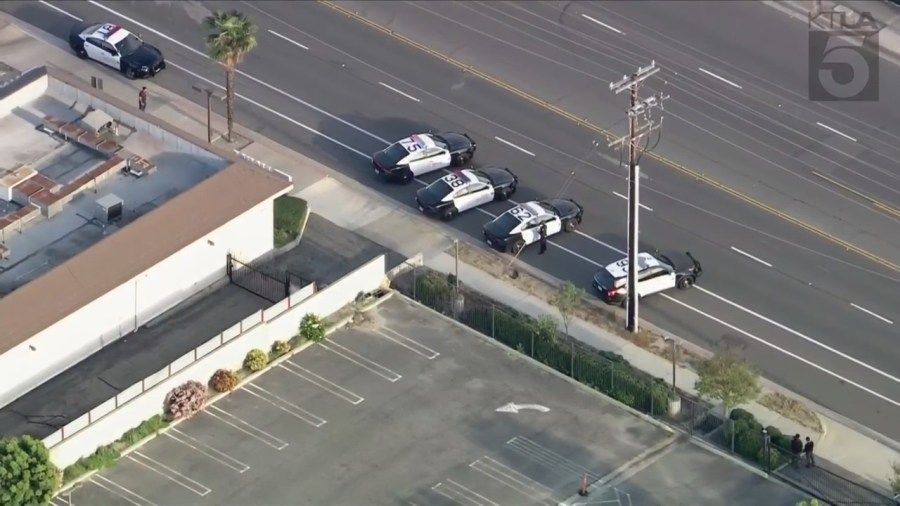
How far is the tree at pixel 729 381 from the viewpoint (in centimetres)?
8306

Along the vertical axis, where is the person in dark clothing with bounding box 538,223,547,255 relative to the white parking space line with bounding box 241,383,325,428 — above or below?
above

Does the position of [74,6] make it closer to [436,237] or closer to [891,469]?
[436,237]

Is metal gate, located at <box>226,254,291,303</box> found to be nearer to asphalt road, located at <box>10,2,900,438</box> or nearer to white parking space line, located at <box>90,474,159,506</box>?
asphalt road, located at <box>10,2,900,438</box>

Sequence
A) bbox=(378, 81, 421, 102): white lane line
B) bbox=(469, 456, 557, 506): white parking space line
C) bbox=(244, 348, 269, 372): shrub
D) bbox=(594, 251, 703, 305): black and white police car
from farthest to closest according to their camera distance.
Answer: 1. bbox=(378, 81, 421, 102): white lane line
2. bbox=(594, 251, 703, 305): black and white police car
3. bbox=(244, 348, 269, 372): shrub
4. bbox=(469, 456, 557, 506): white parking space line

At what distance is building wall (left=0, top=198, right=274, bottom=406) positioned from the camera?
272 ft

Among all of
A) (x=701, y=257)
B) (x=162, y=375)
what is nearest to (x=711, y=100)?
(x=701, y=257)

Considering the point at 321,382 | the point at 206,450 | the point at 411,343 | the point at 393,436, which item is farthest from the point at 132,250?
the point at 393,436

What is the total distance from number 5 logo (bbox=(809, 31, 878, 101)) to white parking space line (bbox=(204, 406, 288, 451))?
34333 mm

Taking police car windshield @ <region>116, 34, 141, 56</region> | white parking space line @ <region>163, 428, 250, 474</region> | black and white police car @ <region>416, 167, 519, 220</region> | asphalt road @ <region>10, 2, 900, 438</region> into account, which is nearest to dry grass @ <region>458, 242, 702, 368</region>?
asphalt road @ <region>10, 2, 900, 438</region>

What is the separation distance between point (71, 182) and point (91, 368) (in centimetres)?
807

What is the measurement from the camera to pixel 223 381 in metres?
84.3

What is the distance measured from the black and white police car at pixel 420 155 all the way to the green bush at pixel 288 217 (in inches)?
168

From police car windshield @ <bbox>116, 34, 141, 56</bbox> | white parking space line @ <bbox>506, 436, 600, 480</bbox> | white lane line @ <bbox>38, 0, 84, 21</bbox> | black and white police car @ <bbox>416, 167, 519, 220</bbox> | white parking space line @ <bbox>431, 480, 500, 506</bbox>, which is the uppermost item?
police car windshield @ <bbox>116, 34, 141, 56</bbox>

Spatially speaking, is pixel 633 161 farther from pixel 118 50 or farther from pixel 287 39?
pixel 118 50
